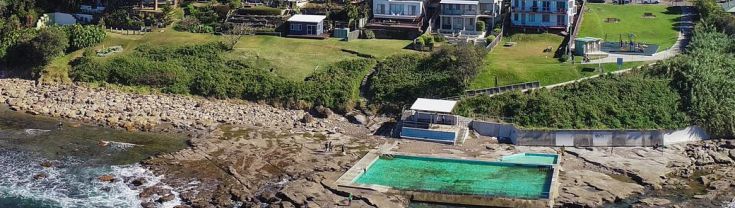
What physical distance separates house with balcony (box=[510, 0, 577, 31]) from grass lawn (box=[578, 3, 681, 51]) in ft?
7.50

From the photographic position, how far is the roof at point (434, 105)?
66938 millimetres

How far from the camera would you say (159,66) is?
269 ft

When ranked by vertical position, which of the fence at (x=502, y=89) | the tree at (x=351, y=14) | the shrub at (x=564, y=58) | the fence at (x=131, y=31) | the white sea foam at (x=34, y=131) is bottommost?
the white sea foam at (x=34, y=131)

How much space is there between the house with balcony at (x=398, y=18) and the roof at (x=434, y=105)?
799 inches

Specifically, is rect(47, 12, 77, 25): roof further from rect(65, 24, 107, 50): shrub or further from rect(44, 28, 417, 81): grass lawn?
rect(65, 24, 107, 50): shrub

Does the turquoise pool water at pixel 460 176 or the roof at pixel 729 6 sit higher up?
the roof at pixel 729 6

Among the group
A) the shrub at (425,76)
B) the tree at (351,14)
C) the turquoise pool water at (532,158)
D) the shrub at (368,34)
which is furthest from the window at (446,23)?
the turquoise pool water at (532,158)

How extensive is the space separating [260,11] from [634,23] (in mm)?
40091

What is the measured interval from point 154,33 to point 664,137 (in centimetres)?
5201

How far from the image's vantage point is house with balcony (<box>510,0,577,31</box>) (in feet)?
289

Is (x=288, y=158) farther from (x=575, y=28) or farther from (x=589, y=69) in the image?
(x=575, y=28)

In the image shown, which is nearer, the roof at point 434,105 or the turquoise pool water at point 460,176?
the turquoise pool water at point 460,176

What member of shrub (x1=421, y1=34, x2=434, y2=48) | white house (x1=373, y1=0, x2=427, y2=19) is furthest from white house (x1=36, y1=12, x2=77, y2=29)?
shrub (x1=421, y1=34, x2=434, y2=48)

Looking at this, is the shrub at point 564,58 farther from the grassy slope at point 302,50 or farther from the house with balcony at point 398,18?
the house with balcony at point 398,18
